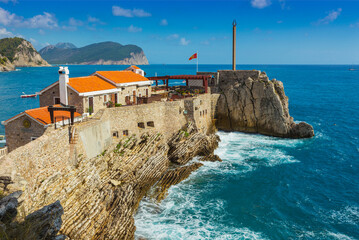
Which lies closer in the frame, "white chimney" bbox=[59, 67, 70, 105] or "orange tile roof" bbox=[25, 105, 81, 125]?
"orange tile roof" bbox=[25, 105, 81, 125]

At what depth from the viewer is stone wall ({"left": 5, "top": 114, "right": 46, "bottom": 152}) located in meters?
24.8

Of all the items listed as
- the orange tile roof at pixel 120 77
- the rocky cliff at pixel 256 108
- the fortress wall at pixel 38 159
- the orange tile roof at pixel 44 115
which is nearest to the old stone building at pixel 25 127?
the orange tile roof at pixel 44 115

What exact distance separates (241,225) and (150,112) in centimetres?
1913

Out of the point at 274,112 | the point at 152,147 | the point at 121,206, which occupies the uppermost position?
the point at 274,112

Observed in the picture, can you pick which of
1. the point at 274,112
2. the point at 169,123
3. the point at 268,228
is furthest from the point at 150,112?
the point at 274,112

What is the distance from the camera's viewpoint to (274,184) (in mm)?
32375

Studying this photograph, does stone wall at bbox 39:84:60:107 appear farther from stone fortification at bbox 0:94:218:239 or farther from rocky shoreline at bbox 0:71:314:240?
rocky shoreline at bbox 0:71:314:240

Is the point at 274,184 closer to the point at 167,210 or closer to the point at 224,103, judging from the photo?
the point at 167,210

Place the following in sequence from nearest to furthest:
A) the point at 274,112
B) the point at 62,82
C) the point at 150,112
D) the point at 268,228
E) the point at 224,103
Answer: the point at 268,228 < the point at 62,82 < the point at 150,112 < the point at 274,112 < the point at 224,103

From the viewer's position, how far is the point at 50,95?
32.6 metres

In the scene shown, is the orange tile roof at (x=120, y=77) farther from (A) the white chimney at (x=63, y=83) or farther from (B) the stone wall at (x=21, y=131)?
(B) the stone wall at (x=21, y=131)

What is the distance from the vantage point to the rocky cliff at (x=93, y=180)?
19438mm

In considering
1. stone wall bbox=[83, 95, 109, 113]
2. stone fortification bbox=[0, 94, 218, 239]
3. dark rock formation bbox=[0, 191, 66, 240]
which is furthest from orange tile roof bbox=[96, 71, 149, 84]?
dark rock formation bbox=[0, 191, 66, 240]

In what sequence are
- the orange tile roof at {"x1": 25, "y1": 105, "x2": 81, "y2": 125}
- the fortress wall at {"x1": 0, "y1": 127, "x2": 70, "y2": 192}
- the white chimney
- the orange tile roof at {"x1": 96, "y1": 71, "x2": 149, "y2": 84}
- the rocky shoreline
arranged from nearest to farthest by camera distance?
the rocky shoreline < the fortress wall at {"x1": 0, "y1": 127, "x2": 70, "y2": 192} < the orange tile roof at {"x1": 25, "y1": 105, "x2": 81, "y2": 125} < the white chimney < the orange tile roof at {"x1": 96, "y1": 71, "x2": 149, "y2": 84}
